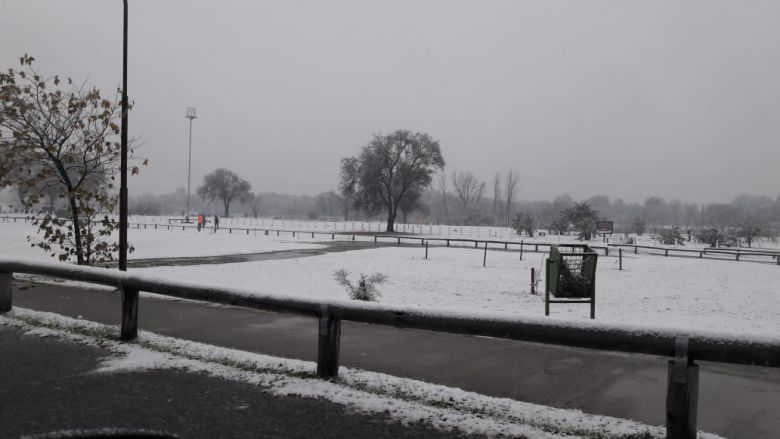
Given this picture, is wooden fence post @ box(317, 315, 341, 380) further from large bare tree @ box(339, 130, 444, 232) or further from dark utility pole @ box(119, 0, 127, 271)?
large bare tree @ box(339, 130, 444, 232)

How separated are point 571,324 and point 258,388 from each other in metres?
2.79

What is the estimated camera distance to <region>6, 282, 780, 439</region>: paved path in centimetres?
476

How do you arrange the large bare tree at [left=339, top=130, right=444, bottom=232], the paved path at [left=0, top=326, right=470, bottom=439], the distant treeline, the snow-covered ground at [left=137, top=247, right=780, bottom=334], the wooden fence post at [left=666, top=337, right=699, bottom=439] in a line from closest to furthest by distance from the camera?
the wooden fence post at [left=666, top=337, right=699, bottom=439] → the paved path at [left=0, top=326, right=470, bottom=439] → the snow-covered ground at [left=137, top=247, right=780, bottom=334] → the large bare tree at [left=339, top=130, right=444, bottom=232] → the distant treeline

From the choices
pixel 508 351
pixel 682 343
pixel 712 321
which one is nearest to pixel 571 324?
pixel 682 343

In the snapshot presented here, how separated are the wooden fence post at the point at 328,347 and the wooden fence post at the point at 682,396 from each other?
2.79 m

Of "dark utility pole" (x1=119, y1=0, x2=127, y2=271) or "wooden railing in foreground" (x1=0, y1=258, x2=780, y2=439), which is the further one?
"dark utility pole" (x1=119, y1=0, x2=127, y2=271)

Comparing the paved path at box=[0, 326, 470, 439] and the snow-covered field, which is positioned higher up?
the paved path at box=[0, 326, 470, 439]

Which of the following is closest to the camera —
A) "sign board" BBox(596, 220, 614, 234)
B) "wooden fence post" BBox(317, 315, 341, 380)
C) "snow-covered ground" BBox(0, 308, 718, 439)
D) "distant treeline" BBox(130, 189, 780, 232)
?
"snow-covered ground" BBox(0, 308, 718, 439)

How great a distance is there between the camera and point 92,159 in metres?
14.2

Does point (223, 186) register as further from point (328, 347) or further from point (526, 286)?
point (328, 347)

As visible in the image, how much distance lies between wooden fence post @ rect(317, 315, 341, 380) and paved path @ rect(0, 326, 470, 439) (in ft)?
1.93

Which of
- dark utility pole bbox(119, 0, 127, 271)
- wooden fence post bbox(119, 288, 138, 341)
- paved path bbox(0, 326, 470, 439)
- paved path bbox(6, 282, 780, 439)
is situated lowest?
paved path bbox(6, 282, 780, 439)

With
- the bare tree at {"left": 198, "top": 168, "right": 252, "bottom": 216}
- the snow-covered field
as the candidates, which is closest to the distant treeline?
the bare tree at {"left": 198, "top": 168, "right": 252, "bottom": 216}

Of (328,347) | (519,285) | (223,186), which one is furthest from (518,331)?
(223,186)
